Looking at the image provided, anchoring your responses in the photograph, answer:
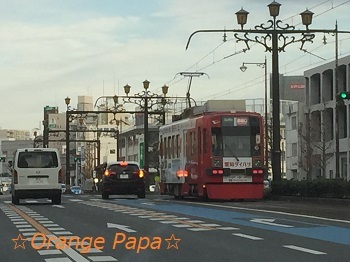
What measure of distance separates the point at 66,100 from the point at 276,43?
1417 inches

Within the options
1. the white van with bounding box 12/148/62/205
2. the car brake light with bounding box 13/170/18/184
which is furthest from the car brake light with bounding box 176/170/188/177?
the car brake light with bounding box 13/170/18/184

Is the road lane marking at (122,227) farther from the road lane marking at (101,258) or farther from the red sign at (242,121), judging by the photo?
the red sign at (242,121)

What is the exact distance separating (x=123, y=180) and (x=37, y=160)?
7044mm

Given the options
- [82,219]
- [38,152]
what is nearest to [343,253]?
[82,219]

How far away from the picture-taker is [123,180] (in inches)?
1548

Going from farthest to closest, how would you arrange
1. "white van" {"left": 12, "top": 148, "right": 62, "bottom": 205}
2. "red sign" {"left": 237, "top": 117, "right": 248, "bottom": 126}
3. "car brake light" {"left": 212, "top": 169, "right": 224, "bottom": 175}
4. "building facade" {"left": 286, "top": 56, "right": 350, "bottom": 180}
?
"building facade" {"left": 286, "top": 56, "right": 350, "bottom": 180}, "red sign" {"left": 237, "top": 117, "right": 248, "bottom": 126}, "white van" {"left": 12, "top": 148, "right": 62, "bottom": 205}, "car brake light" {"left": 212, "top": 169, "right": 224, "bottom": 175}

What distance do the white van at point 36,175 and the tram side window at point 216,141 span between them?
619cm

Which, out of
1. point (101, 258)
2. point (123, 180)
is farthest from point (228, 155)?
point (101, 258)

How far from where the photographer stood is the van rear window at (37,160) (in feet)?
108

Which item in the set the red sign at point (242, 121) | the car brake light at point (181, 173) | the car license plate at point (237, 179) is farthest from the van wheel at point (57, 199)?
the red sign at point (242, 121)

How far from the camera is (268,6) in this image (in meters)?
34.0

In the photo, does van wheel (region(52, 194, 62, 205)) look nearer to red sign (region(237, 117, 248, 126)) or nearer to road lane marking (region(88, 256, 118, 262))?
red sign (region(237, 117, 248, 126))

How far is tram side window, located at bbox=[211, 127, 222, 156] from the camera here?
32.8 m

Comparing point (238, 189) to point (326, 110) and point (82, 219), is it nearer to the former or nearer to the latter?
point (82, 219)
